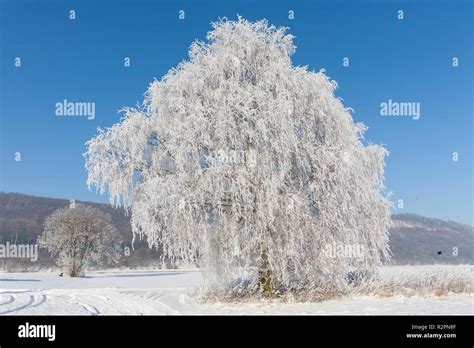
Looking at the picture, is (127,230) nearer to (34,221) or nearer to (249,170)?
(34,221)

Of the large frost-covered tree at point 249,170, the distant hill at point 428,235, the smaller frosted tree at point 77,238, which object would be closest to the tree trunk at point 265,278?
the large frost-covered tree at point 249,170

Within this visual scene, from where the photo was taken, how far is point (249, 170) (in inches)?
615

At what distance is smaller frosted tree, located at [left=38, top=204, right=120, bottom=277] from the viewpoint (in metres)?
41.4

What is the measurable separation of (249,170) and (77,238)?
30.4 metres

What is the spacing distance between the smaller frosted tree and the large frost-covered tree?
89.3 feet

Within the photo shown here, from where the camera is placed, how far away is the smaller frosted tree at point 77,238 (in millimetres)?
41406

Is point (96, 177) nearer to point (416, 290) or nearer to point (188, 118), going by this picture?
point (188, 118)

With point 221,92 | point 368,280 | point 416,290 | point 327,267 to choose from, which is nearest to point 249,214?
point 327,267

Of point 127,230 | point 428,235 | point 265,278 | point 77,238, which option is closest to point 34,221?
point 127,230

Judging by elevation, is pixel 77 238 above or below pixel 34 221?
below

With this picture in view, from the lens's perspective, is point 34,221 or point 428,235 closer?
point 428,235

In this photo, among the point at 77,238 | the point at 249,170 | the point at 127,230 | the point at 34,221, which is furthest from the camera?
the point at 34,221

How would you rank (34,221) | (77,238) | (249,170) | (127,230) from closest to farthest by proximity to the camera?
1. (249,170)
2. (77,238)
3. (127,230)
4. (34,221)
